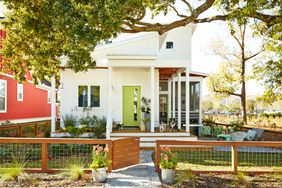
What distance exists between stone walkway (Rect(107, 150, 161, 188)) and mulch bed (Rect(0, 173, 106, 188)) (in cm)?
51

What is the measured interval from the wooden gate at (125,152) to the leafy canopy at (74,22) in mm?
2648

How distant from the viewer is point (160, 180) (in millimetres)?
7965

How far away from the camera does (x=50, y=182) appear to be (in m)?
7.72

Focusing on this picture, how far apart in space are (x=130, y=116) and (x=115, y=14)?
10.9m

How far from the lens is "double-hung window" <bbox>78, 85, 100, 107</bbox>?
17.0m

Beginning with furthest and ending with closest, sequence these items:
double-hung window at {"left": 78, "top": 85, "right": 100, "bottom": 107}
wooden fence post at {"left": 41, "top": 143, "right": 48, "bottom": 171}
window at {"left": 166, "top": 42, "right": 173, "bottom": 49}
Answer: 1. window at {"left": 166, "top": 42, "right": 173, "bottom": 49}
2. double-hung window at {"left": 78, "top": 85, "right": 100, "bottom": 107}
3. wooden fence post at {"left": 41, "top": 143, "right": 48, "bottom": 171}

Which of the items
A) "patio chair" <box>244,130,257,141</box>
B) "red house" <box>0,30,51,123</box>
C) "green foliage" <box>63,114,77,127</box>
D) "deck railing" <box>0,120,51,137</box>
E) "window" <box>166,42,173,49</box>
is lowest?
"patio chair" <box>244,130,257,141</box>

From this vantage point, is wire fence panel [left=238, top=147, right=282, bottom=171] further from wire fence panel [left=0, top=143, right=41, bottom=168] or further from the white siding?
wire fence panel [left=0, top=143, right=41, bottom=168]

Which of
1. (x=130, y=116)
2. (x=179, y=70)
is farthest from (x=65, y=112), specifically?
(x=179, y=70)

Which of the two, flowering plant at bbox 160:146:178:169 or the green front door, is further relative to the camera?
the green front door

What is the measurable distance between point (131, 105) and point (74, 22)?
35.7 ft

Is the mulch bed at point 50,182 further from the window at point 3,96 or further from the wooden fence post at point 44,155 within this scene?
the window at point 3,96

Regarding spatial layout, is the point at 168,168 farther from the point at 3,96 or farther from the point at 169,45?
the point at 3,96

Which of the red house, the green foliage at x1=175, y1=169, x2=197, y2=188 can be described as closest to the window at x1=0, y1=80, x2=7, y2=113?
the red house
